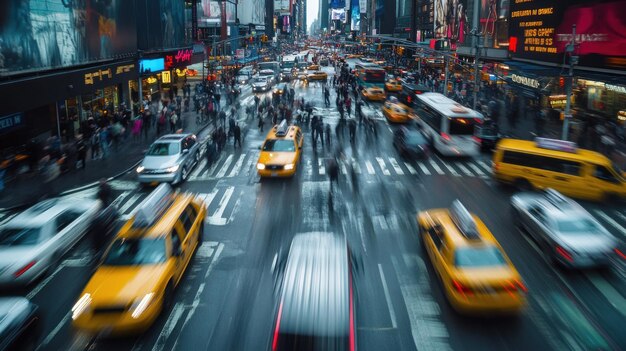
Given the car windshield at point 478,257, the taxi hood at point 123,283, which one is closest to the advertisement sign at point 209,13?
the taxi hood at point 123,283

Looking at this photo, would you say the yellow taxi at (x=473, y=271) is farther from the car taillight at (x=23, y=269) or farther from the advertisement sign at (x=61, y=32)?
the advertisement sign at (x=61, y=32)

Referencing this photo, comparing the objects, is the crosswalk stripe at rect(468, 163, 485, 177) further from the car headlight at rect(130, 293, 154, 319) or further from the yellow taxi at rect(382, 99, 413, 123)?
the car headlight at rect(130, 293, 154, 319)

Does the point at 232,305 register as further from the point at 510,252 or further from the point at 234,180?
the point at 234,180

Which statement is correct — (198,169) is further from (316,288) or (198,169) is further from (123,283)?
(316,288)

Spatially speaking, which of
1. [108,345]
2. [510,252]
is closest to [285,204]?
[510,252]

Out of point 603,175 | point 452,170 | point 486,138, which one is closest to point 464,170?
point 452,170

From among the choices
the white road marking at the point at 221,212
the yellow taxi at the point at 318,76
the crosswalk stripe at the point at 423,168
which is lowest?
the white road marking at the point at 221,212
